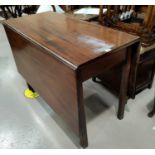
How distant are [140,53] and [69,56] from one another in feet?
2.39

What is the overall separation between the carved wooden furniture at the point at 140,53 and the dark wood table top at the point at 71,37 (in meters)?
0.29

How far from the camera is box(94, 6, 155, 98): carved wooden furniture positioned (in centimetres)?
146

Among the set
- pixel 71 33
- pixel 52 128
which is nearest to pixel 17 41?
pixel 71 33

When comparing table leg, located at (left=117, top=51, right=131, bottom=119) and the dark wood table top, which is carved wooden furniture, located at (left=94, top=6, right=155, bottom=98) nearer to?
table leg, located at (left=117, top=51, right=131, bottom=119)

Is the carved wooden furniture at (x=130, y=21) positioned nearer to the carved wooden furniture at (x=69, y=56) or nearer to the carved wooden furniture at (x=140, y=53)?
the carved wooden furniture at (x=140, y=53)

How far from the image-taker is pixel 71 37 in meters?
1.17

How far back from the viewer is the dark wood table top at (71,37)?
0.95 m

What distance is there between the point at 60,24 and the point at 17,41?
386mm

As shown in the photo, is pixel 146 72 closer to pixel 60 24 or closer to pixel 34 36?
pixel 60 24

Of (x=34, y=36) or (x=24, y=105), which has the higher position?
(x=34, y=36)

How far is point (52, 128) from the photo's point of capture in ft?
5.02

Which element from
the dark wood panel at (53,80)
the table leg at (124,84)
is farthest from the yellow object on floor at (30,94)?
the table leg at (124,84)

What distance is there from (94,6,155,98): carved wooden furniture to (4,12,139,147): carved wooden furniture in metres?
0.24

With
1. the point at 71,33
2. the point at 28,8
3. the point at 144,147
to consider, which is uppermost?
the point at 71,33
